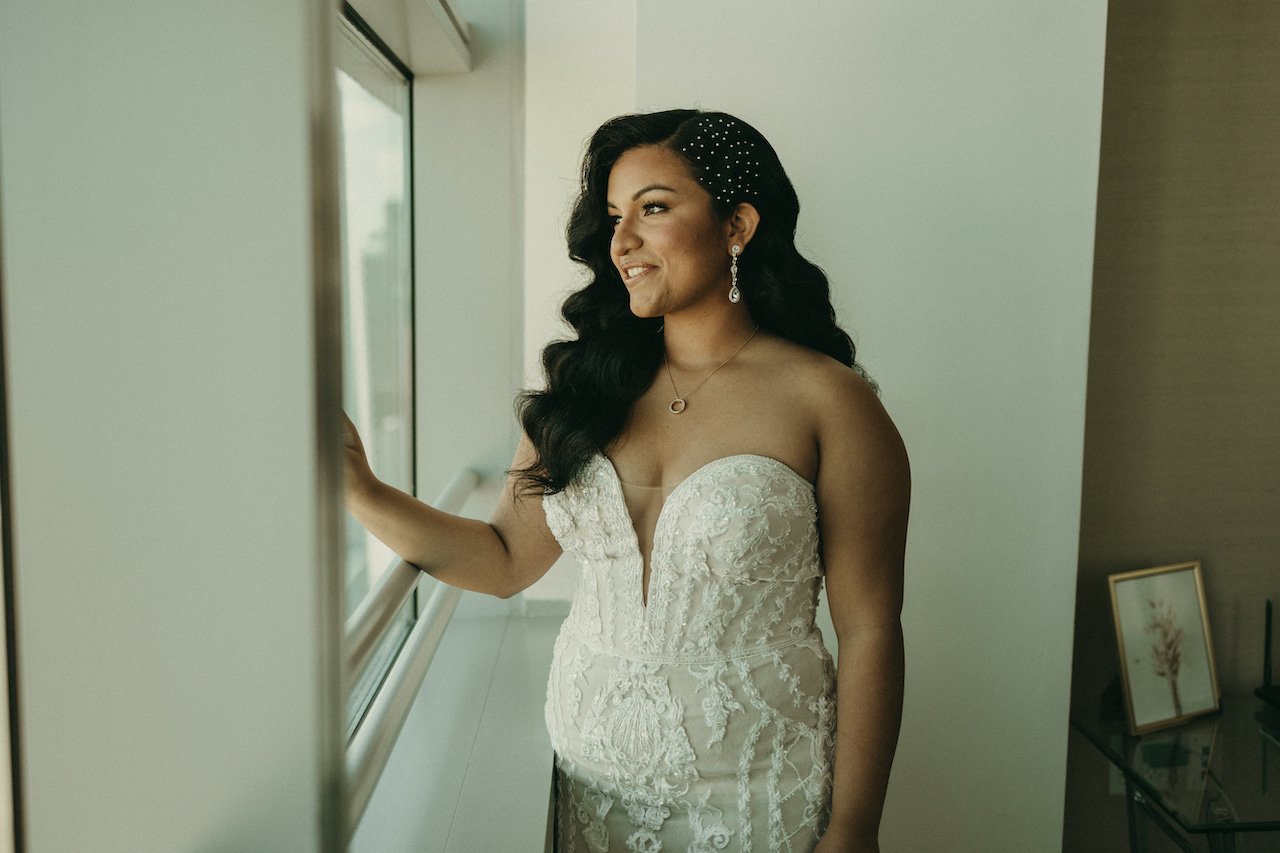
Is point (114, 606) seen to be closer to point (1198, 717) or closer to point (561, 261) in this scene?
point (561, 261)

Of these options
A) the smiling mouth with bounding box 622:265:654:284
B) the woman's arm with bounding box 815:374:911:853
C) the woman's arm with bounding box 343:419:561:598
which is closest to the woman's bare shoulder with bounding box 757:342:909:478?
the woman's arm with bounding box 815:374:911:853

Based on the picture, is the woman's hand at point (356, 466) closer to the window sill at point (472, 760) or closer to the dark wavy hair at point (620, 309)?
the dark wavy hair at point (620, 309)

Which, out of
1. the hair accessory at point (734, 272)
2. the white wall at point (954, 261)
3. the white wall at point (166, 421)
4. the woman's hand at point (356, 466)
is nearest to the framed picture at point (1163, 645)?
the white wall at point (954, 261)

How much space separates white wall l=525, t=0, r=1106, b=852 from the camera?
1.84 metres

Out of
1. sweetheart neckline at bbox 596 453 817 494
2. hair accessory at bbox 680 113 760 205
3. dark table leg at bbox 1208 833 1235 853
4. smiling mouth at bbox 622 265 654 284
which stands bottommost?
dark table leg at bbox 1208 833 1235 853

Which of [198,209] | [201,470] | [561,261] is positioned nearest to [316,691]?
[201,470]

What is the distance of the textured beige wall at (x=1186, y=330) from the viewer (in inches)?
88.7

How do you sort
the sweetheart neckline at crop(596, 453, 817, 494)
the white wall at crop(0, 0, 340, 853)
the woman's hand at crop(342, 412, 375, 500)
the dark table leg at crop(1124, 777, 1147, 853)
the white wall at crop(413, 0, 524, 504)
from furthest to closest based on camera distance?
the dark table leg at crop(1124, 777, 1147, 853)
the white wall at crop(413, 0, 524, 504)
the sweetheart neckline at crop(596, 453, 817, 494)
the woman's hand at crop(342, 412, 375, 500)
the white wall at crop(0, 0, 340, 853)

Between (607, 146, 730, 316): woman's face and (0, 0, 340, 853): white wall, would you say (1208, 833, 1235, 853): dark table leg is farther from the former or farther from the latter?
(0, 0, 340, 853): white wall

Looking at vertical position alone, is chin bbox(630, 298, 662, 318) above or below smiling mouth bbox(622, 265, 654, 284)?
below

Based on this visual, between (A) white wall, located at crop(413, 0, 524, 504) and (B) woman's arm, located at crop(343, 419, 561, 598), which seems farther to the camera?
(A) white wall, located at crop(413, 0, 524, 504)

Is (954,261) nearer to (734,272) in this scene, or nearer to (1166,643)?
(734,272)

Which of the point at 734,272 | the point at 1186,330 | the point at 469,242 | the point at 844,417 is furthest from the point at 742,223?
the point at 1186,330

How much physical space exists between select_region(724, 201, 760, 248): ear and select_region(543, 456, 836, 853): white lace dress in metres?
0.35
